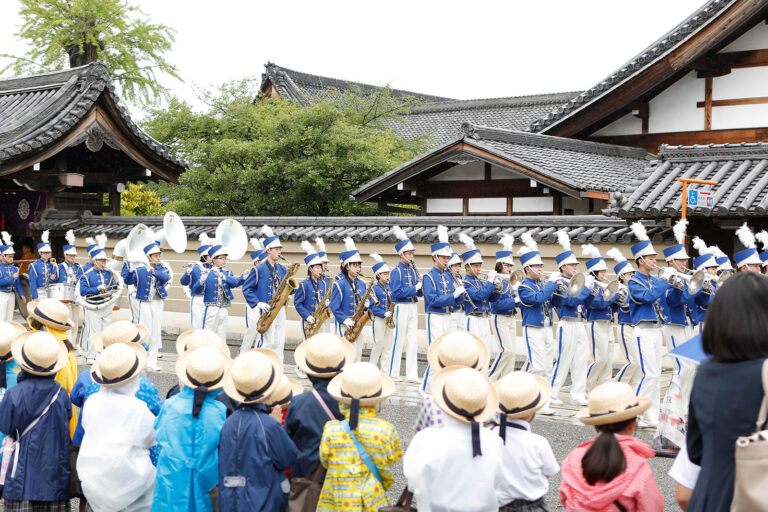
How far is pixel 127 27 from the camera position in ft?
83.9

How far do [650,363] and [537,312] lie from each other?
1.49 m

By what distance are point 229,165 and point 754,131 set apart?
32.6ft

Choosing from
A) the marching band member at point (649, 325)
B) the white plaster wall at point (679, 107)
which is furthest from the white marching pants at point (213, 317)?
the white plaster wall at point (679, 107)

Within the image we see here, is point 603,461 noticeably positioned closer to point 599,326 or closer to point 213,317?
point 599,326

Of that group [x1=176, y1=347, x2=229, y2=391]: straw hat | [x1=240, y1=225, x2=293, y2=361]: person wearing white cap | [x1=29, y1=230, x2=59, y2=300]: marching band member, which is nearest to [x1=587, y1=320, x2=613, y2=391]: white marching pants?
[x1=240, y1=225, x2=293, y2=361]: person wearing white cap

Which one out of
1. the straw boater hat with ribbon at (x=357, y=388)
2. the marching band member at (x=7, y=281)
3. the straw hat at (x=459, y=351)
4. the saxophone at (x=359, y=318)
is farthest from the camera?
the marching band member at (x=7, y=281)

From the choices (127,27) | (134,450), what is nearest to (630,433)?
(134,450)

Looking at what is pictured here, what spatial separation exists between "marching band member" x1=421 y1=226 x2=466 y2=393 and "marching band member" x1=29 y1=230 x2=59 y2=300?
7.12 metres

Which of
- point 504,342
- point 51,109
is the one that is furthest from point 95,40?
point 504,342

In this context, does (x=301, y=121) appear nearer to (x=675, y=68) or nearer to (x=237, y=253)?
(x=237, y=253)

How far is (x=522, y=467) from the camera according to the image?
4.18m

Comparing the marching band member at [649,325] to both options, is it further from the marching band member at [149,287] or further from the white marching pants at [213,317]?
the marching band member at [149,287]

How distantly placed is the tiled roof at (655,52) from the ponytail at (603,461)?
11123 mm

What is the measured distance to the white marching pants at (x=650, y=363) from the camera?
8734 mm
